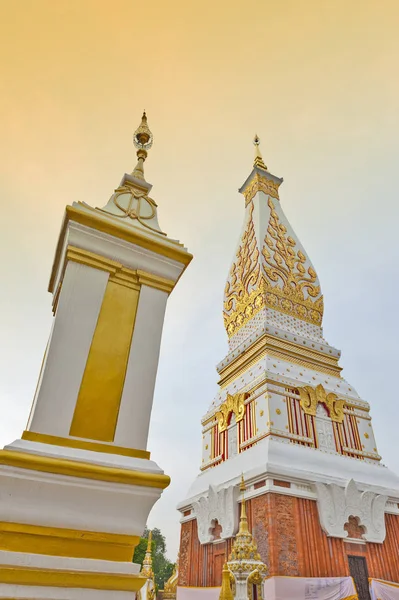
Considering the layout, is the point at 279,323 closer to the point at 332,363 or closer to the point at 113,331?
the point at 332,363

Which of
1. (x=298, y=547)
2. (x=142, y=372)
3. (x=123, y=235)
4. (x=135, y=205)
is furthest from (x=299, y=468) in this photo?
(x=123, y=235)

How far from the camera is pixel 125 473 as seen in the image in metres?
2.05

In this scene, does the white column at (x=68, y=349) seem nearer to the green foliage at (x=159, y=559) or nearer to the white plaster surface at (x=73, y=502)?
the white plaster surface at (x=73, y=502)

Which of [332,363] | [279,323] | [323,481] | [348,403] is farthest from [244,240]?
[323,481]

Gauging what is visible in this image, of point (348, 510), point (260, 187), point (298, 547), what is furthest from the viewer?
point (260, 187)

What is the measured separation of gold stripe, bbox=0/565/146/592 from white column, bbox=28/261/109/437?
630mm

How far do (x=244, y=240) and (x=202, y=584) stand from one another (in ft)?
33.7

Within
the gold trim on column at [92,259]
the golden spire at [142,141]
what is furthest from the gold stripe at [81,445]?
the golden spire at [142,141]

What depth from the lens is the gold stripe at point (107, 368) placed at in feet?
7.54

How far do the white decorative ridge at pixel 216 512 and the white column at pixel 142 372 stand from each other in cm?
684

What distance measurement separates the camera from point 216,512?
8.71 metres

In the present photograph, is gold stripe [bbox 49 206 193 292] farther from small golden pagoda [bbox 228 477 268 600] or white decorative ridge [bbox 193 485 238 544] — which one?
white decorative ridge [bbox 193 485 238 544]

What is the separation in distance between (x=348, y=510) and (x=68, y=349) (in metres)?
7.79

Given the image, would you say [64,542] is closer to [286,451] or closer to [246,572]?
[246,572]
